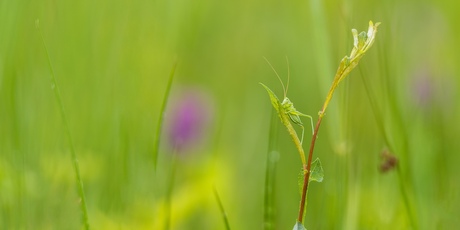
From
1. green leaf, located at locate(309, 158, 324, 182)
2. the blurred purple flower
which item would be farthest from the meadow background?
green leaf, located at locate(309, 158, 324, 182)

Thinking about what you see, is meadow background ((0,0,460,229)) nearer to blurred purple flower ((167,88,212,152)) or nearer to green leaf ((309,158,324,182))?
Result: blurred purple flower ((167,88,212,152))

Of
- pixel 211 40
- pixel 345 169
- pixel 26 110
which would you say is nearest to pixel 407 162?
pixel 345 169

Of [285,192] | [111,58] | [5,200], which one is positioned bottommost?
[285,192]

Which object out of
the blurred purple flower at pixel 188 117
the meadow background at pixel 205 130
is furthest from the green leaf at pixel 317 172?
the blurred purple flower at pixel 188 117

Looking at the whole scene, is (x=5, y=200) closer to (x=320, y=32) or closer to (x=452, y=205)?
(x=320, y=32)

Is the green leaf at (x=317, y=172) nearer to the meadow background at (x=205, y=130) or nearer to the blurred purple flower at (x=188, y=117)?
the meadow background at (x=205, y=130)

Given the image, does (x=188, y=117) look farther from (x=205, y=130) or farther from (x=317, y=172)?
(x=317, y=172)
